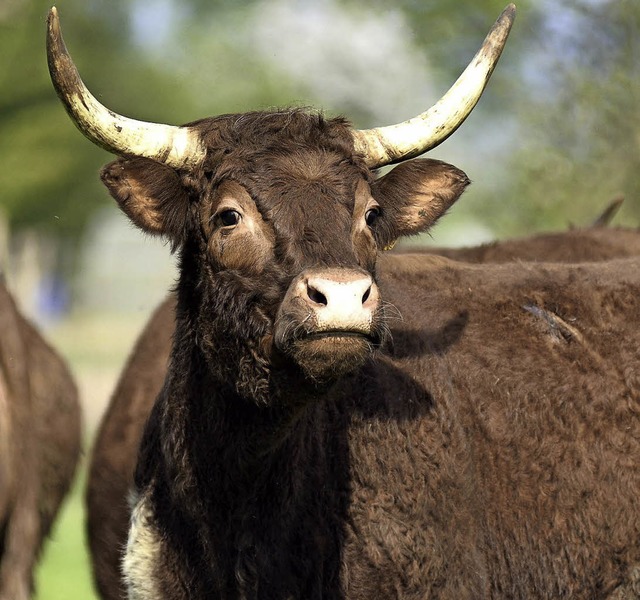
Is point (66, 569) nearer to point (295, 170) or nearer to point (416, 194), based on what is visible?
point (416, 194)

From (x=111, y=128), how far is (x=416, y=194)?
1485 mm

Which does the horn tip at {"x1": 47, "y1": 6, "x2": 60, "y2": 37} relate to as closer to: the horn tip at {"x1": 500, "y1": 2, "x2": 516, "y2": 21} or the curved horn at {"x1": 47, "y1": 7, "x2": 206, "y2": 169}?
the curved horn at {"x1": 47, "y1": 7, "x2": 206, "y2": 169}

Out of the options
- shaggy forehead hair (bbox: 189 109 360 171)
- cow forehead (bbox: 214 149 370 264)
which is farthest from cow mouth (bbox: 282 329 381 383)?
shaggy forehead hair (bbox: 189 109 360 171)

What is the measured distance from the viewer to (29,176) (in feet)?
136

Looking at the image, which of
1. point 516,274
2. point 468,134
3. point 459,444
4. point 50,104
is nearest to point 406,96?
point 468,134

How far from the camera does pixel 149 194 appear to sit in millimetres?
5125

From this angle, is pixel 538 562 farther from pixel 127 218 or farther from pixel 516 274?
pixel 127 218

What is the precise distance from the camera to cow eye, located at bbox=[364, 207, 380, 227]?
5055 millimetres

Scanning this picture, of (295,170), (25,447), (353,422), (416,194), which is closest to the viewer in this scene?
(295,170)

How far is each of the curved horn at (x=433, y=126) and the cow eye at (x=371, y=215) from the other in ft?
0.97

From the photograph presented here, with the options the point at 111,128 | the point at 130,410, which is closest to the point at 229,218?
the point at 111,128

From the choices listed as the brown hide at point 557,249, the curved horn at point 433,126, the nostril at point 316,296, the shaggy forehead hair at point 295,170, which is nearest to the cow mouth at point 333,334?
the nostril at point 316,296

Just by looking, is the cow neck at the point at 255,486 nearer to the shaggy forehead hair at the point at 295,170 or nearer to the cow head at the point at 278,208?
the cow head at the point at 278,208

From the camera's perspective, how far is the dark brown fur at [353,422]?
4801 mm
